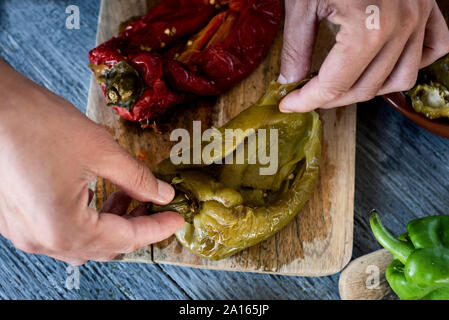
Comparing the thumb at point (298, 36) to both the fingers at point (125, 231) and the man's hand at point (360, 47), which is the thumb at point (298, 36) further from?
the fingers at point (125, 231)

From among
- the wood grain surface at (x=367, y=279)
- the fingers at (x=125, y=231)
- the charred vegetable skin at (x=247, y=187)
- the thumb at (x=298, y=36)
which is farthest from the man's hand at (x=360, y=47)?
the wood grain surface at (x=367, y=279)

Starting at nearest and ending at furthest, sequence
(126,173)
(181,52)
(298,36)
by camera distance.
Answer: (126,173) → (298,36) → (181,52)

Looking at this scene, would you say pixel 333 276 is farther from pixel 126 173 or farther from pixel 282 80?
pixel 126 173

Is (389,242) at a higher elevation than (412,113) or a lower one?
lower

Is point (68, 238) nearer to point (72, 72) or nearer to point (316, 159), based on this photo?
point (316, 159)

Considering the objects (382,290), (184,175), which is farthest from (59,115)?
(382,290)

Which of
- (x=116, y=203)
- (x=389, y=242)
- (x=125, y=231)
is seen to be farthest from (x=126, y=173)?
(x=389, y=242)
